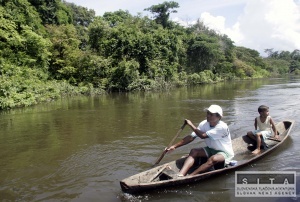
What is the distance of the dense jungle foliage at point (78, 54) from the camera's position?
19511mm

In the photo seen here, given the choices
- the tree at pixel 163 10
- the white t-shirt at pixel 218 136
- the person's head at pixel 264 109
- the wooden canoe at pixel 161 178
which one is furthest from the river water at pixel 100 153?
the tree at pixel 163 10

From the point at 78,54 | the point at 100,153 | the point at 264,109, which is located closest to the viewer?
the point at 264,109

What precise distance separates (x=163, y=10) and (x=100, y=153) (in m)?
32.6

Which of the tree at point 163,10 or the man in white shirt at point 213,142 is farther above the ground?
the tree at point 163,10

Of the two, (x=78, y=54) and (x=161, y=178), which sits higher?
(x=78, y=54)

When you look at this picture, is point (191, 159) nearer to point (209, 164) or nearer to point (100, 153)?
point (209, 164)

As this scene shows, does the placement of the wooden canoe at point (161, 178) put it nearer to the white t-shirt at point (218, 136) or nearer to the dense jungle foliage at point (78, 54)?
the white t-shirt at point (218, 136)

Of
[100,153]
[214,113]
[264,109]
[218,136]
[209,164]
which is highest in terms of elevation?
[214,113]

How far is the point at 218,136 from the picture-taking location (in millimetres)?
4832

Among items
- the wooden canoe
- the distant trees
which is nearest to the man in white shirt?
the wooden canoe

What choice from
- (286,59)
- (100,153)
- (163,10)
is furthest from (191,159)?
(286,59)

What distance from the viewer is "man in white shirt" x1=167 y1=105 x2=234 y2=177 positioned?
4754mm

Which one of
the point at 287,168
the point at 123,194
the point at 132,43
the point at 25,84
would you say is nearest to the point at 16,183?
the point at 123,194

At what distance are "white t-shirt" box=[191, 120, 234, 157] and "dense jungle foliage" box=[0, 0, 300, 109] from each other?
40.7 ft
